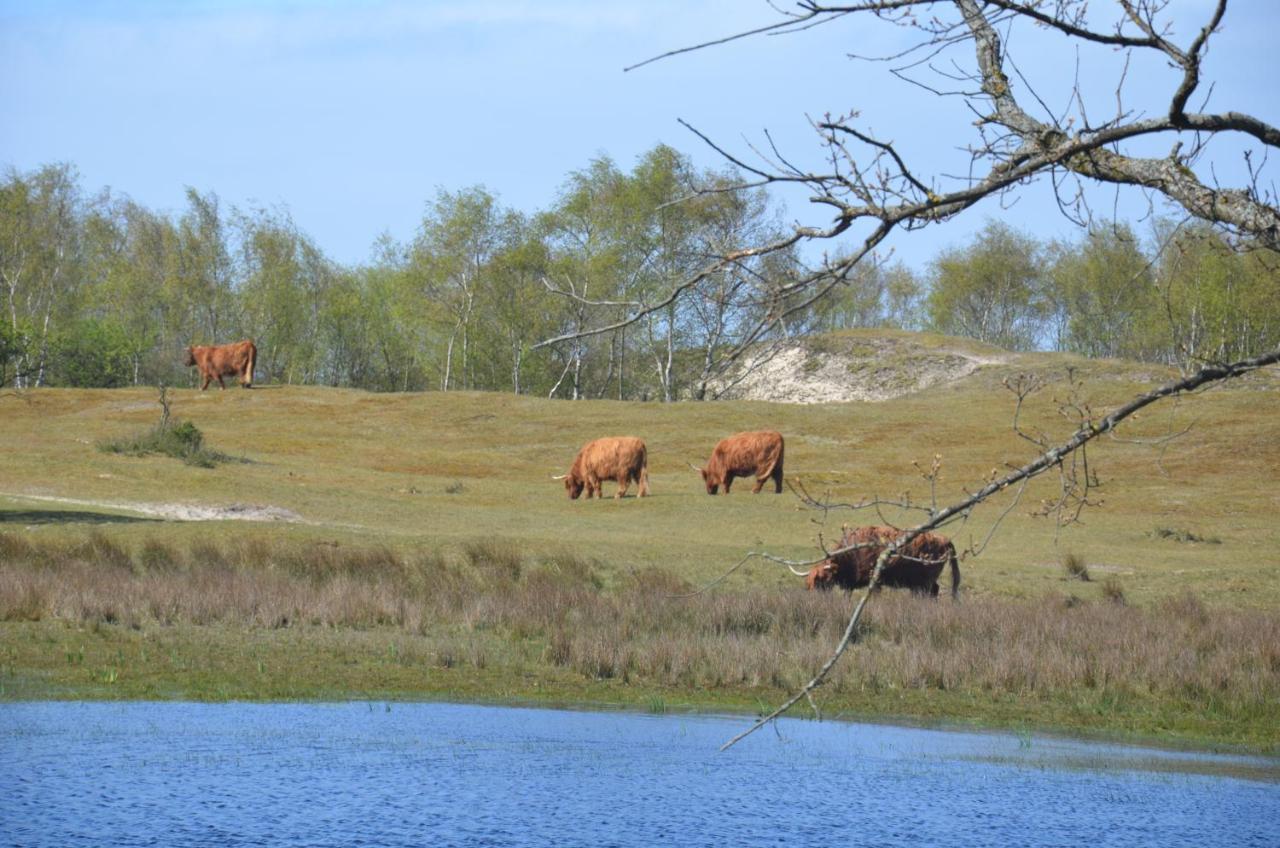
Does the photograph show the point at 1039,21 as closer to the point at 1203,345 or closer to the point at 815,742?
the point at 1203,345

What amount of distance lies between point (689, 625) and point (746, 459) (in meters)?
26.6

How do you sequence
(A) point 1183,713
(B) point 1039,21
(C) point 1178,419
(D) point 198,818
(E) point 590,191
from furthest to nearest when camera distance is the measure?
(E) point 590,191 → (C) point 1178,419 → (A) point 1183,713 → (D) point 198,818 → (B) point 1039,21

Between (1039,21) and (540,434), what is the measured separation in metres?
57.4

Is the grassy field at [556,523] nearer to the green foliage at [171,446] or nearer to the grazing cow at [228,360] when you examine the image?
the green foliage at [171,446]

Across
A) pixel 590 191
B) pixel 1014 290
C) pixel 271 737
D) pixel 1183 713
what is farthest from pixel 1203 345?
pixel 1014 290

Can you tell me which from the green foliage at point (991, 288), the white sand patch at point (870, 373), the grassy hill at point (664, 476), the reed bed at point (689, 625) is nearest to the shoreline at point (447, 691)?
the reed bed at point (689, 625)

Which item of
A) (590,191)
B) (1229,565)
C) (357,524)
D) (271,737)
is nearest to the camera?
(271,737)

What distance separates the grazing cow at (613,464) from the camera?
4372cm

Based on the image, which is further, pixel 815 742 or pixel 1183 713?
pixel 1183 713

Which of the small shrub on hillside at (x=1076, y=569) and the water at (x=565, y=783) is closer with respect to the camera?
the water at (x=565, y=783)

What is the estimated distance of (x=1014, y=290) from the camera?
119m

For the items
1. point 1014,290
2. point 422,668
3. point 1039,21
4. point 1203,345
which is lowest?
point 422,668

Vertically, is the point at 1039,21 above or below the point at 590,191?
below

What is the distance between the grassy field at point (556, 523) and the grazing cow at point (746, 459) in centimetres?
164
